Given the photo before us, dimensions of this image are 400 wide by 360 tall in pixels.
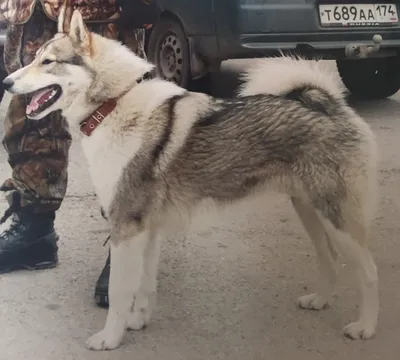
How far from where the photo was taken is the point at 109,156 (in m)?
2.70

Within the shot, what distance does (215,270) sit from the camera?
11.2ft

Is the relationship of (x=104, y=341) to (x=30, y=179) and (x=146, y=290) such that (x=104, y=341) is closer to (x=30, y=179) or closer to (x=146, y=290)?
(x=146, y=290)

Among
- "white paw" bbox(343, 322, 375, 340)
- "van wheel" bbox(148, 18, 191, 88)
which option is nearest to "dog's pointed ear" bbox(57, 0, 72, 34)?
"white paw" bbox(343, 322, 375, 340)

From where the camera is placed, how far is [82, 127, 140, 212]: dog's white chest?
269cm

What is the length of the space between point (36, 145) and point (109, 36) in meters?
0.59

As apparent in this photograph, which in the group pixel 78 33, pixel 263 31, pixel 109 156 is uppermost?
Result: pixel 78 33

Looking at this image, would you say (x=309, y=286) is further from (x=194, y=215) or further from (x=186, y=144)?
(x=186, y=144)

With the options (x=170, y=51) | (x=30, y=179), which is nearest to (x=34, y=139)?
(x=30, y=179)

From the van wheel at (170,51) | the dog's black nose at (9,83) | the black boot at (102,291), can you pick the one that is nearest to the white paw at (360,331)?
→ the black boot at (102,291)

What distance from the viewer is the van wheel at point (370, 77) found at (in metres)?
6.96

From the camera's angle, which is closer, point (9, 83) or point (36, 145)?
point (9, 83)

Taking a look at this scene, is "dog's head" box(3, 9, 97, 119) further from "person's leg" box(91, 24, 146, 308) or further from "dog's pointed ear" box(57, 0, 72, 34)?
"person's leg" box(91, 24, 146, 308)

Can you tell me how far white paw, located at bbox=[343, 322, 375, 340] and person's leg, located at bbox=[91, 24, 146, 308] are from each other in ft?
3.20

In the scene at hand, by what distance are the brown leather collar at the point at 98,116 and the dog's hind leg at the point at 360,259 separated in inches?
35.1
